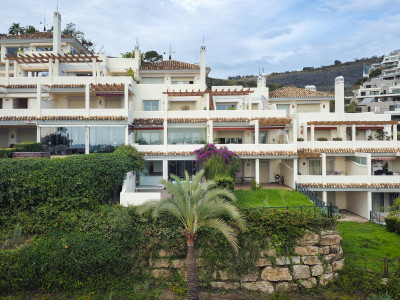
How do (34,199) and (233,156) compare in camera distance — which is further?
(233,156)

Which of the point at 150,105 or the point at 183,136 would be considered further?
the point at 150,105

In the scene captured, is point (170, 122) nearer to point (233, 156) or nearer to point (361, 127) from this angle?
point (233, 156)

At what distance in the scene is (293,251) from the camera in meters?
16.7

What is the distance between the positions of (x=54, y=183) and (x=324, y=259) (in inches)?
651

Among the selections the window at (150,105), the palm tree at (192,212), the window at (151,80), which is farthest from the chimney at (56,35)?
the palm tree at (192,212)

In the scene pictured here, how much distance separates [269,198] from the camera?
2342cm

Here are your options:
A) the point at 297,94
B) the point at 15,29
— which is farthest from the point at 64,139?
the point at 15,29

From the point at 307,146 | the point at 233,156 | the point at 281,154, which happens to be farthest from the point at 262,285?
the point at 307,146

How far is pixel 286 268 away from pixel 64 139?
21.1 meters

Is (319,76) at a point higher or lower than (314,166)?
higher

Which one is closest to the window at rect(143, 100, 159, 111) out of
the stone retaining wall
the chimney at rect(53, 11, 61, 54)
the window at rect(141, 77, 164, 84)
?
the window at rect(141, 77, 164, 84)

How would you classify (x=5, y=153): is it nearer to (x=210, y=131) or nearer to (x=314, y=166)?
(x=210, y=131)

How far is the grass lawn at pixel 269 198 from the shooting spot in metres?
21.9

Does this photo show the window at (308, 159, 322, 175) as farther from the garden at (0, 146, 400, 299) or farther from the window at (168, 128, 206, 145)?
the garden at (0, 146, 400, 299)
